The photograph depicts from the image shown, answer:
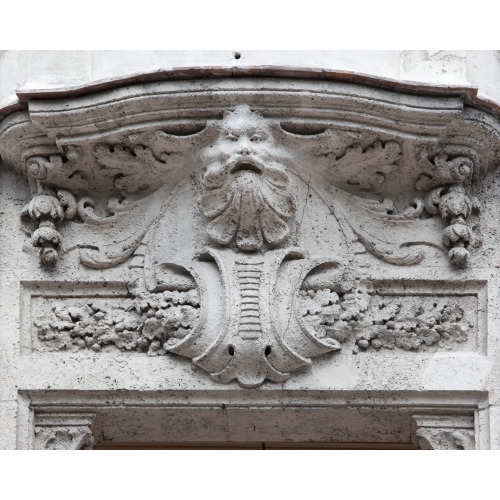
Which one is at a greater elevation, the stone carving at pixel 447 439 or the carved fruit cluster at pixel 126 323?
the carved fruit cluster at pixel 126 323

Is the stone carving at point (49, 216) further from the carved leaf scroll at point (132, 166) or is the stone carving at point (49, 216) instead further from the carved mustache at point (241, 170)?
the carved mustache at point (241, 170)

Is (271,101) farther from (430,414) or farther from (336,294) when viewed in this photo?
(430,414)

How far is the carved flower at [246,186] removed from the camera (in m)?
5.92

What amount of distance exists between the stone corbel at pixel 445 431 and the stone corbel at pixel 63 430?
1170 millimetres

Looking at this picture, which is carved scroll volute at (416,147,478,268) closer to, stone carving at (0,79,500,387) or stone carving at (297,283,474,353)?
stone carving at (0,79,500,387)

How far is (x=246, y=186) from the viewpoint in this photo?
5902 millimetres

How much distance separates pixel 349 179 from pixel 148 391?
107 centimetres

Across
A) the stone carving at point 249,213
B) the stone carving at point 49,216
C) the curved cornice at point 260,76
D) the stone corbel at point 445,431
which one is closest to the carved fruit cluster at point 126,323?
the stone carving at point 249,213

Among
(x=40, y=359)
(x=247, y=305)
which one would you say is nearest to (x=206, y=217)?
(x=247, y=305)

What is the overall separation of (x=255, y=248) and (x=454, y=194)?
0.75 m

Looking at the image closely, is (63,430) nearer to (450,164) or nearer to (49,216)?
(49,216)

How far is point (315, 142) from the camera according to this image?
19.7 feet

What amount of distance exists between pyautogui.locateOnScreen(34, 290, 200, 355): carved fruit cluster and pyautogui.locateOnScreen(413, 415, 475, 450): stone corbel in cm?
89

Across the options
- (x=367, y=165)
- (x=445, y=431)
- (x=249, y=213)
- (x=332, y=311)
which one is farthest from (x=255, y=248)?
(x=445, y=431)
